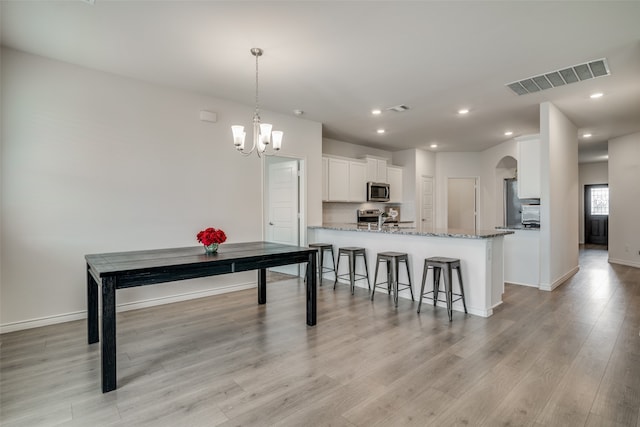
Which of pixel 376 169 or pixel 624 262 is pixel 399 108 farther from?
pixel 624 262

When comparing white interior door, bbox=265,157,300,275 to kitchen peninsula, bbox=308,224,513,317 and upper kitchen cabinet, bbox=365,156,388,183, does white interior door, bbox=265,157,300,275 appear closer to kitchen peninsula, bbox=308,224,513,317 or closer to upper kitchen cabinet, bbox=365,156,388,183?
kitchen peninsula, bbox=308,224,513,317

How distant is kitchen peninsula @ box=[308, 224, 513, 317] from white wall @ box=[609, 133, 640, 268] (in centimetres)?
457

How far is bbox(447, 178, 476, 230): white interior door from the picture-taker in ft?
30.7

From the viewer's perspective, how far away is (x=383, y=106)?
4844mm

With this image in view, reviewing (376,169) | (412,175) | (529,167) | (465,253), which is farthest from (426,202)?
(465,253)

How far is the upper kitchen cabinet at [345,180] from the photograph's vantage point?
6.32 meters

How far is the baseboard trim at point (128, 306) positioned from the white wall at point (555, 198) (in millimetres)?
4354

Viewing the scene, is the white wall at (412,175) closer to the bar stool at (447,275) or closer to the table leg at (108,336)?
the bar stool at (447,275)

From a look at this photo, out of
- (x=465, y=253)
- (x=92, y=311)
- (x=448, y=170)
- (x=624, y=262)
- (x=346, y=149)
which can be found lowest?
(x=624, y=262)

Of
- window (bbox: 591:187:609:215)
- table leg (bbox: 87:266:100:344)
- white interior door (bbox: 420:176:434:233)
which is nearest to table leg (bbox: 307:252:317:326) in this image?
table leg (bbox: 87:266:100:344)

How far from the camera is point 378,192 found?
23.9 ft

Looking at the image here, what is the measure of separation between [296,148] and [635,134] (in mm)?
6846

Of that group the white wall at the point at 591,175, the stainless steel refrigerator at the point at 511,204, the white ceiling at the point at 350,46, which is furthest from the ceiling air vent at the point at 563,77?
the white wall at the point at 591,175

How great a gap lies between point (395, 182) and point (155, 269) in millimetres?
6500
